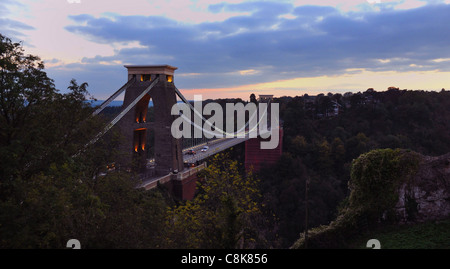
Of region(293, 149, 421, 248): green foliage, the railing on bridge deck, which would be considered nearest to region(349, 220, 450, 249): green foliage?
region(293, 149, 421, 248): green foliage

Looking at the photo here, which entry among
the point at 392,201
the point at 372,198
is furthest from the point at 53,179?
the point at 392,201

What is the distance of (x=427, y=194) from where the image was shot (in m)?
10.3

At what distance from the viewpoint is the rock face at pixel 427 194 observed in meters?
9.96

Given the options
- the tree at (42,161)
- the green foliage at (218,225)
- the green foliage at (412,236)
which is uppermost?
the tree at (42,161)

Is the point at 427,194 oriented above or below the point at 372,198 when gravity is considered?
above

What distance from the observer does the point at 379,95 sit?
57688 millimetres

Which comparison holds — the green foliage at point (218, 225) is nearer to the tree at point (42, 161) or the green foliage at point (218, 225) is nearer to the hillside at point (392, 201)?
the tree at point (42, 161)

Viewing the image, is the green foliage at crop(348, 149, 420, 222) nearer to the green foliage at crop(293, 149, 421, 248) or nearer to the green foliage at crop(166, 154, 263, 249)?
the green foliage at crop(293, 149, 421, 248)

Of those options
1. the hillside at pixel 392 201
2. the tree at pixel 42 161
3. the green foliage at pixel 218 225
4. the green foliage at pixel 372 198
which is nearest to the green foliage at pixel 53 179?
the tree at pixel 42 161

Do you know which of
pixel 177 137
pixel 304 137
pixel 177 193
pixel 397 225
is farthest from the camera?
pixel 304 137

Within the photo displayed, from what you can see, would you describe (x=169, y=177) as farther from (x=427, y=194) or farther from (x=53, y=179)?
(x=427, y=194)
